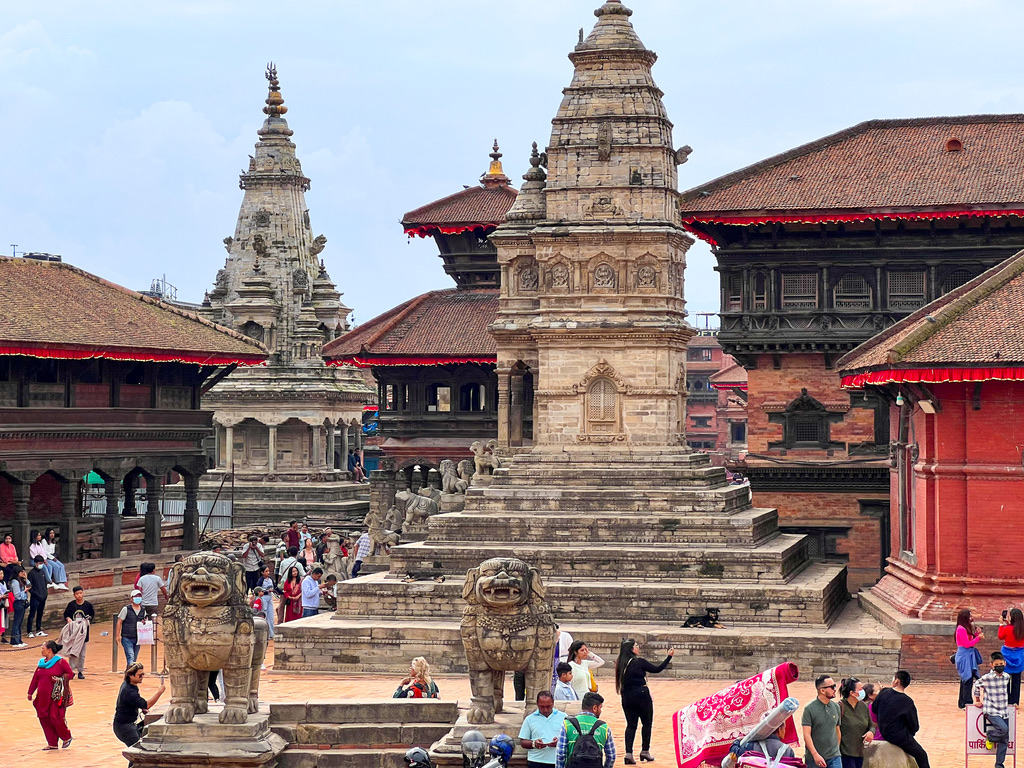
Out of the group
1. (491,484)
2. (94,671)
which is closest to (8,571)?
(94,671)

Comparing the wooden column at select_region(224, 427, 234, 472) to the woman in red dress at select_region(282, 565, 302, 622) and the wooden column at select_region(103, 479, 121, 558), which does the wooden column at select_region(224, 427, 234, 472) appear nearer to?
the wooden column at select_region(103, 479, 121, 558)

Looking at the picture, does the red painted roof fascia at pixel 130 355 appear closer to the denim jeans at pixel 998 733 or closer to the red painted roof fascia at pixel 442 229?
the red painted roof fascia at pixel 442 229

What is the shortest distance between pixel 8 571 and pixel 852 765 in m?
21.7

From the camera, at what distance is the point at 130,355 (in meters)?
41.8

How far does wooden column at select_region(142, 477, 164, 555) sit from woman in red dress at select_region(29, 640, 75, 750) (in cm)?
2206

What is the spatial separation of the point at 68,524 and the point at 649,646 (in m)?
17.6

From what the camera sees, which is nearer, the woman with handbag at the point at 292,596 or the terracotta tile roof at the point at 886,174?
the woman with handbag at the point at 292,596

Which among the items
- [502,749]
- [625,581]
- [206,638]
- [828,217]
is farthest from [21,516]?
[502,749]

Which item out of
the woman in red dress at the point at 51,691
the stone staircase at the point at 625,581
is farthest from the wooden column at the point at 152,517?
the woman in red dress at the point at 51,691

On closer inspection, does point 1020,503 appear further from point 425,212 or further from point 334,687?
point 425,212

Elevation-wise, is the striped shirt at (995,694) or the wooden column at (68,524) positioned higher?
the wooden column at (68,524)

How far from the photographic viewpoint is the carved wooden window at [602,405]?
37.6 metres

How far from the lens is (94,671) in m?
31.4

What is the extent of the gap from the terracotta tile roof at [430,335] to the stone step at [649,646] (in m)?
21.3
